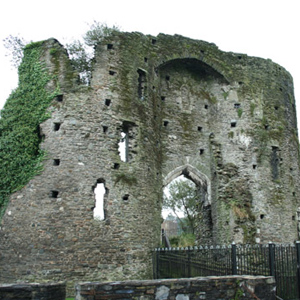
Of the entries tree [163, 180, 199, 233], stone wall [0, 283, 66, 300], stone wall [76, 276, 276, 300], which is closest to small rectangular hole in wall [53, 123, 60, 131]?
stone wall [0, 283, 66, 300]

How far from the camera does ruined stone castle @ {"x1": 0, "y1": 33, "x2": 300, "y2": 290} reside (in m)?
12.2

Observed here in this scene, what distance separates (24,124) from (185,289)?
30.7 feet

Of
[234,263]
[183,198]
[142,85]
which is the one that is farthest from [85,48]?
[183,198]

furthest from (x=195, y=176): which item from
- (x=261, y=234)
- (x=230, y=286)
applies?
(x=230, y=286)

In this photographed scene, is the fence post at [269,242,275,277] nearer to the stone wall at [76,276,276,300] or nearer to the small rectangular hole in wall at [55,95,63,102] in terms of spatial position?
the stone wall at [76,276,276,300]

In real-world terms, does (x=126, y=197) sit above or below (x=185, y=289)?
above

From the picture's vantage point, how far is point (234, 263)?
927 cm

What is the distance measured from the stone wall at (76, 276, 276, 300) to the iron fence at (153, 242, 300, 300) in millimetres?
2248

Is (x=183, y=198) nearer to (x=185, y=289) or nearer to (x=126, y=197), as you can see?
(x=126, y=197)

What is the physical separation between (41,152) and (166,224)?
46.4m

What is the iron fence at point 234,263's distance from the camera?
8734 millimetres

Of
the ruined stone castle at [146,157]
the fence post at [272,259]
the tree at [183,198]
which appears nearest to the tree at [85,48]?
the ruined stone castle at [146,157]

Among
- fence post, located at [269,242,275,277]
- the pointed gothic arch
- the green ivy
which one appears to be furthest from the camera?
the pointed gothic arch

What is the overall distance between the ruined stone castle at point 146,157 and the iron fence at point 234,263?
1330 millimetres
